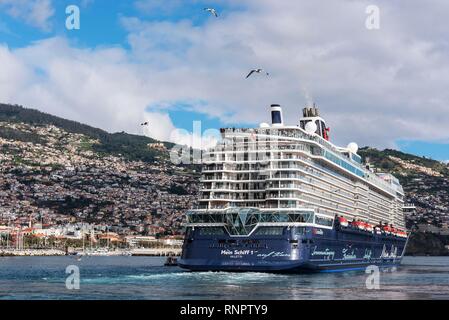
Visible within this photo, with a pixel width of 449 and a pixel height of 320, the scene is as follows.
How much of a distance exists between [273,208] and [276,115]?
13130 millimetres

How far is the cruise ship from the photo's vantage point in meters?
63.7

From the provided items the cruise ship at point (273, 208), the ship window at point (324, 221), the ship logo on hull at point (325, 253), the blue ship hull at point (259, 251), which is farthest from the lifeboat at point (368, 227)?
the blue ship hull at point (259, 251)

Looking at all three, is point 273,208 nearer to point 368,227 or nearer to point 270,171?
point 270,171

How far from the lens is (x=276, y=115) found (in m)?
75.8

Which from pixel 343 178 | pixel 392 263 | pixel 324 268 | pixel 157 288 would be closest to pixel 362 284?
pixel 324 268

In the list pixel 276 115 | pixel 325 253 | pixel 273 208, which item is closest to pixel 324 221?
pixel 325 253

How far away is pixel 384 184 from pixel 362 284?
55.8 m

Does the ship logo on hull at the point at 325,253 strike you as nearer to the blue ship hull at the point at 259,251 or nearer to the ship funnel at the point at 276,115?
the blue ship hull at the point at 259,251

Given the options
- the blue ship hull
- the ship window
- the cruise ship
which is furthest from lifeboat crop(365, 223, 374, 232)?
the blue ship hull

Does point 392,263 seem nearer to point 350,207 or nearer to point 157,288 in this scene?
point 350,207

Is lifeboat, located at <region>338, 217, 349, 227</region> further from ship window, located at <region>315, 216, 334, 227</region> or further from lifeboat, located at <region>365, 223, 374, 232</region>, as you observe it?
lifeboat, located at <region>365, 223, 374, 232</region>

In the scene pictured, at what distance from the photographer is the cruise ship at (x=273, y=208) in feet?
209

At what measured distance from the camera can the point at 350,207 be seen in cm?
8869
